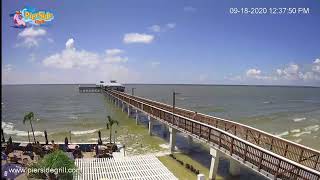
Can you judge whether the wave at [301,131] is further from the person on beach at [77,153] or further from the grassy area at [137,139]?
the person on beach at [77,153]

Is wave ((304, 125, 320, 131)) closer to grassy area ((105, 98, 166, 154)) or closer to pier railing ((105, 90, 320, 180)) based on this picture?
grassy area ((105, 98, 166, 154))

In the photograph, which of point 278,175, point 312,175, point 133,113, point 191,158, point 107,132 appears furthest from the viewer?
point 133,113

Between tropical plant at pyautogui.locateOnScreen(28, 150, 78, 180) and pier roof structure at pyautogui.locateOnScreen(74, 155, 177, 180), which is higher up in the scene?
tropical plant at pyautogui.locateOnScreen(28, 150, 78, 180)

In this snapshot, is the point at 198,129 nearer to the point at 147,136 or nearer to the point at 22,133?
the point at 147,136

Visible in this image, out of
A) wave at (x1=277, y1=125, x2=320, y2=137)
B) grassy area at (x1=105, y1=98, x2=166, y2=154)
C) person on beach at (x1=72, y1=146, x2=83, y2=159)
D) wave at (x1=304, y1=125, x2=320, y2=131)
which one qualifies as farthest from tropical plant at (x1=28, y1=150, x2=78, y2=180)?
wave at (x1=304, y1=125, x2=320, y2=131)

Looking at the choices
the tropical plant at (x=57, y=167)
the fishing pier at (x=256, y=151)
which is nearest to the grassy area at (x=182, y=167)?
the fishing pier at (x=256, y=151)

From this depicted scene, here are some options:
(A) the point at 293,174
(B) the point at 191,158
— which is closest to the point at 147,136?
(B) the point at 191,158

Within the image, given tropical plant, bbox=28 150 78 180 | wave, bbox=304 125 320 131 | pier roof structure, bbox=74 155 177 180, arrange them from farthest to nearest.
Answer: wave, bbox=304 125 320 131 → pier roof structure, bbox=74 155 177 180 → tropical plant, bbox=28 150 78 180

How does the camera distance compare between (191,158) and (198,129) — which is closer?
(198,129)

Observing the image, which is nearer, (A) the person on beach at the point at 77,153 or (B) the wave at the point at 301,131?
(A) the person on beach at the point at 77,153
